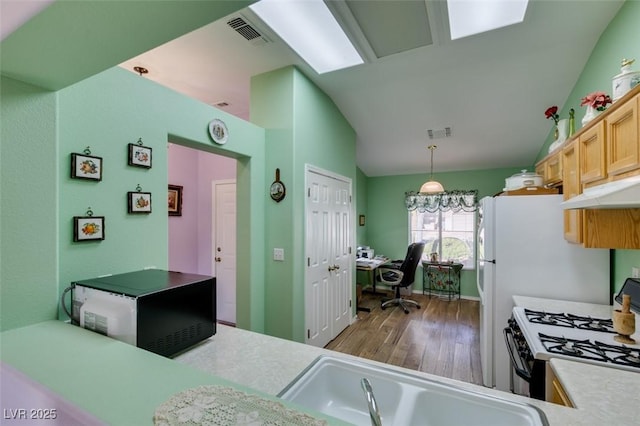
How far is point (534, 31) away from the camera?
222 cm

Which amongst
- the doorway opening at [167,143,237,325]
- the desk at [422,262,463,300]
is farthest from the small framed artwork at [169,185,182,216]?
the desk at [422,262,463,300]

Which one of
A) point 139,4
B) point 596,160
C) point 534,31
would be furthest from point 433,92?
point 139,4

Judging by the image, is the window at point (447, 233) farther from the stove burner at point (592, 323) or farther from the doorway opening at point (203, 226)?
the doorway opening at point (203, 226)

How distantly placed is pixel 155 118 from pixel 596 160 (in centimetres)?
264

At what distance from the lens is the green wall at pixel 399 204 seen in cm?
502

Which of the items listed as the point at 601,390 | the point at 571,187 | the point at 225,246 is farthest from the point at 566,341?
the point at 225,246

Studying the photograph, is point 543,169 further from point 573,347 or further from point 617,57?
point 573,347

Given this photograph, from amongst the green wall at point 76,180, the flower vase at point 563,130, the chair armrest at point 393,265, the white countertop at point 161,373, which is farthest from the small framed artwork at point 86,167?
the chair armrest at point 393,265

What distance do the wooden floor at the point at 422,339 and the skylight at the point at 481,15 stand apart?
3.05m

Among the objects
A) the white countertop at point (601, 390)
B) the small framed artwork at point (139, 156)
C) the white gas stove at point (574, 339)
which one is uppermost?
the small framed artwork at point (139, 156)

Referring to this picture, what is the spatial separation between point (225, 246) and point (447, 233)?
13.6 feet

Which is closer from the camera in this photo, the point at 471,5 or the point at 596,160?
the point at 596,160

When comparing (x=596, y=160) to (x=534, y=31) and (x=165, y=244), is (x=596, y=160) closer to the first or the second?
(x=534, y=31)

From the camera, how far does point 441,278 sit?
5.28 meters
